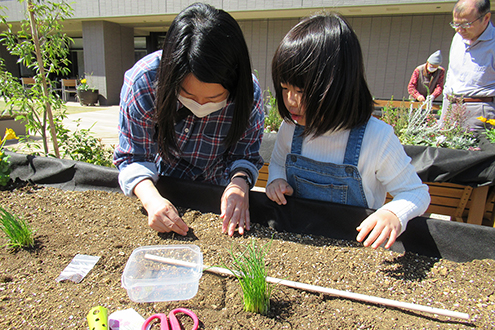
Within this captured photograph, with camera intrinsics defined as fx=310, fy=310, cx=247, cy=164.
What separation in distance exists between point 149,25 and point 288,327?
40.5 feet

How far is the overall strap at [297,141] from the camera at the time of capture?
4.51 ft

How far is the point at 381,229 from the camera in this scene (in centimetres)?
102

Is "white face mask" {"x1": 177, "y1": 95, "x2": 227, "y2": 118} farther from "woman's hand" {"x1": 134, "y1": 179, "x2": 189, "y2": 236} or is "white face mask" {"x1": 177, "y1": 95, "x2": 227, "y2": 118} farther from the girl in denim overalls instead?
"woman's hand" {"x1": 134, "y1": 179, "x2": 189, "y2": 236}

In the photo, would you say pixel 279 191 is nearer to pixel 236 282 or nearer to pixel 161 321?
pixel 236 282

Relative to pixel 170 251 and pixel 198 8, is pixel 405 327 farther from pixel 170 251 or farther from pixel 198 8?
pixel 198 8

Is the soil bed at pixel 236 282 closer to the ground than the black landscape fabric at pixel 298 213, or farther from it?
closer to the ground

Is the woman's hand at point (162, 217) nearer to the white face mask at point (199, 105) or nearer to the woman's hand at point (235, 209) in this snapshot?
the woman's hand at point (235, 209)

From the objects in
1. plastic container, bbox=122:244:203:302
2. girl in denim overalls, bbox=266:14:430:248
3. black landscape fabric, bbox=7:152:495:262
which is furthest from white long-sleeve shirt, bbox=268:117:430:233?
plastic container, bbox=122:244:203:302

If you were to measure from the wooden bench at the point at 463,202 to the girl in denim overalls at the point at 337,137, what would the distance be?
5.07 feet

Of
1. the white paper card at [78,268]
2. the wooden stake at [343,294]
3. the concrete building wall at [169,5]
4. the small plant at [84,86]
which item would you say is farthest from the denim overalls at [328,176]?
the concrete building wall at [169,5]

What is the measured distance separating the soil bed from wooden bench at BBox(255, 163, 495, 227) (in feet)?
5.39

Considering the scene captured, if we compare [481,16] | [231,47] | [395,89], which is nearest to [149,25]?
[395,89]

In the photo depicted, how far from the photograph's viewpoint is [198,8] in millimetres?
1044

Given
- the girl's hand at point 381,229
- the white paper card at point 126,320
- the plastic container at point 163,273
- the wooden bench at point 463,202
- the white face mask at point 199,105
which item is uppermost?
the white face mask at point 199,105
